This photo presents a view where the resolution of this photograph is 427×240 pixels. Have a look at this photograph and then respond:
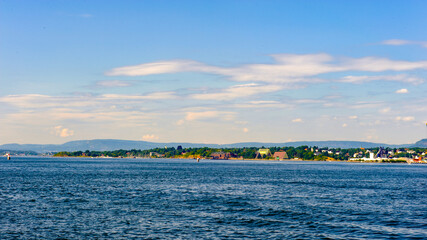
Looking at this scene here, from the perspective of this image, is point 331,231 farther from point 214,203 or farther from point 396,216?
point 214,203

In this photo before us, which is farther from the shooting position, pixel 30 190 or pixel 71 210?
pixel 30 190

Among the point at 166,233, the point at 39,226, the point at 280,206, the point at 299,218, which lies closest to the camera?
the point at 166,233

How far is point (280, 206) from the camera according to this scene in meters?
59.1

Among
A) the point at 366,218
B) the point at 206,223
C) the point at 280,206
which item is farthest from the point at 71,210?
the point at 366,218

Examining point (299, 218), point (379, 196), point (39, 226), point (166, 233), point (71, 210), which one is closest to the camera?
point (166, 233)

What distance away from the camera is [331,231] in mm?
42594

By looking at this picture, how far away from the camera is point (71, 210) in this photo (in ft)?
177

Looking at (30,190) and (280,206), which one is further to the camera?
(30,190)

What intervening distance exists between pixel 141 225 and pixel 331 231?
60.5 ft

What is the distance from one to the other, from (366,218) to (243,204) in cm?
1676

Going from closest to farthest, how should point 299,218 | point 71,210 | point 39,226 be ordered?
point 39,226, point 299,218, point 71,210

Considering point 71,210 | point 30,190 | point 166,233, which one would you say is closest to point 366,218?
point 166,233

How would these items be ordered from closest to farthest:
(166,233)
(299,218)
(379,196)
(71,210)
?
(166,233) < (299,218) < (71,210) < (379,196)

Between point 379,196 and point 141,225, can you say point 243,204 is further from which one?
point 379,196
